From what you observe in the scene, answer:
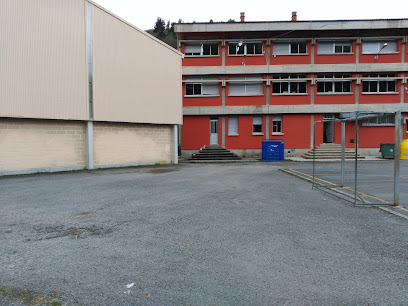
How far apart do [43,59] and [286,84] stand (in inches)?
754

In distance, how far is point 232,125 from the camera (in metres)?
25.5

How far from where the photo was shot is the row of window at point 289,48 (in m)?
25.1

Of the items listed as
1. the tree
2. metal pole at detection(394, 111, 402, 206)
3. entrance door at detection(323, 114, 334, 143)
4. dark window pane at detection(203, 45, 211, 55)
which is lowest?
metal pole at detection(394, 111, 402, 206)

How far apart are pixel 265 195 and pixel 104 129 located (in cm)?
1201

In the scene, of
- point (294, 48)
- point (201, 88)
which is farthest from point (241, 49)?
point (201, 88)

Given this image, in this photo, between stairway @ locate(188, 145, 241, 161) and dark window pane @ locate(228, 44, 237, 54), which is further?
dark window pane @ locate(228, 44, 237, 54)

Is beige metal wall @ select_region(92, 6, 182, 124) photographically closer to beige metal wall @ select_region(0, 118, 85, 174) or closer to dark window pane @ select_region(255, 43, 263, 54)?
beige metal wall @ select_region(0, 118, 85, 174)

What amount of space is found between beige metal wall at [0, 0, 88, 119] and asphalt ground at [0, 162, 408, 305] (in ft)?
26.8

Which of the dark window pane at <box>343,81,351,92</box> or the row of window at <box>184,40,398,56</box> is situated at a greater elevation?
the row of window at <box>184,40,398,56</box>

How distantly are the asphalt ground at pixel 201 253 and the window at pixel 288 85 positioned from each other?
20.1 meters

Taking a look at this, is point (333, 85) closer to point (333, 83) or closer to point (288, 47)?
point (333, 83)

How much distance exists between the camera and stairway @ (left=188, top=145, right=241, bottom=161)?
23.5m

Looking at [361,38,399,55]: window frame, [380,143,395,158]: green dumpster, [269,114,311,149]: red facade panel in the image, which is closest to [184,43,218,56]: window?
[269,114,311,149]: red facade panel

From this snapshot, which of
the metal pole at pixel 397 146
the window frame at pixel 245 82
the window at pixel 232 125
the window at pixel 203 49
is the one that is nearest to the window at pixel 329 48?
the window frame at pixel 245 82
